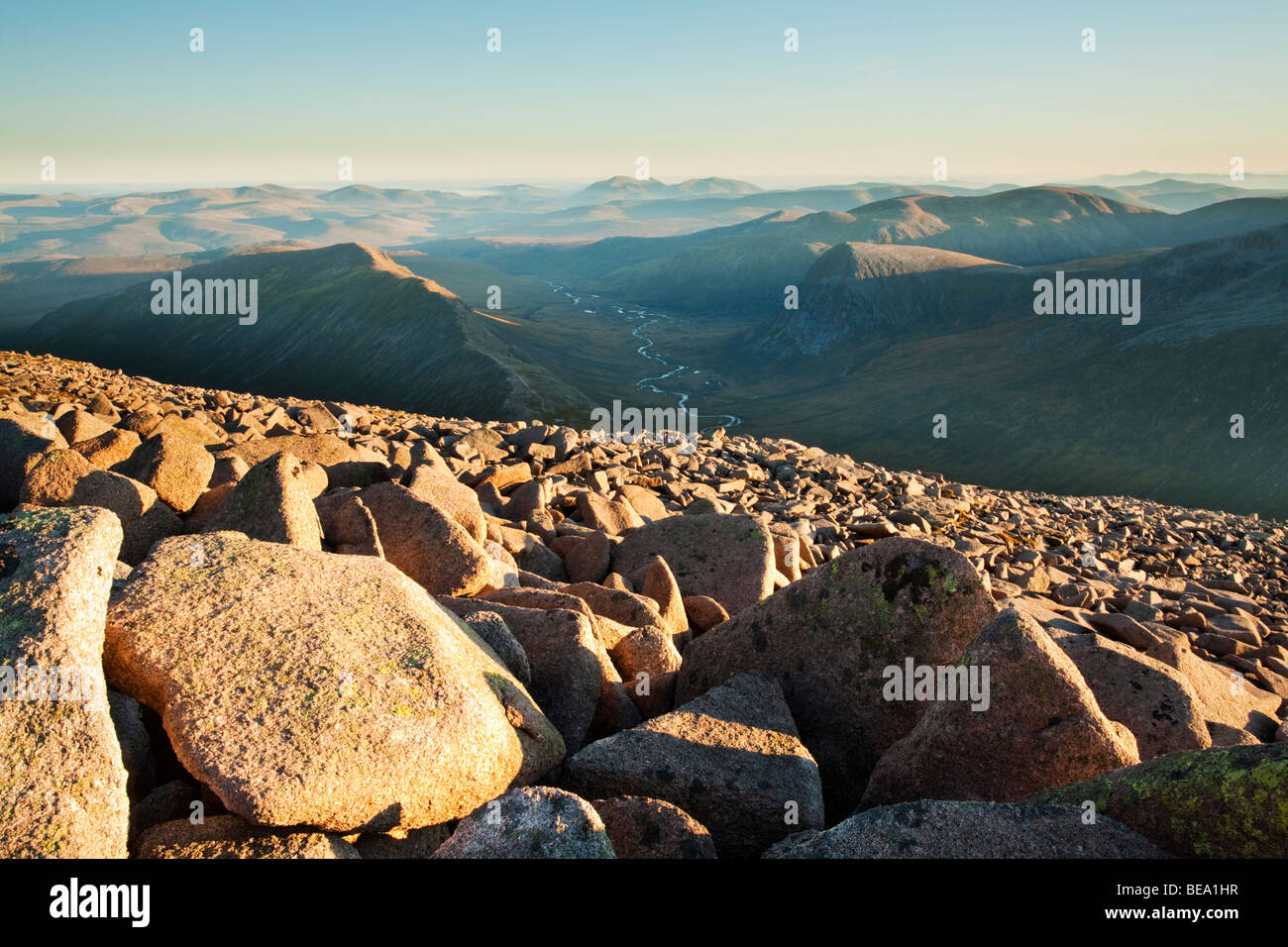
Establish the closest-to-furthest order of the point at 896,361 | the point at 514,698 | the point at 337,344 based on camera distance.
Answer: the point at 514,698, the point at 896,361, the point at 337,344

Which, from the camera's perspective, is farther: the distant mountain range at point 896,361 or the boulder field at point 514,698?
the distant mountain range at point 896,361

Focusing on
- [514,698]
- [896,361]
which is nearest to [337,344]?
[896,361]

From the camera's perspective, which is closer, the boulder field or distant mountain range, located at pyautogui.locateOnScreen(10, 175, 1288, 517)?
the boulder field

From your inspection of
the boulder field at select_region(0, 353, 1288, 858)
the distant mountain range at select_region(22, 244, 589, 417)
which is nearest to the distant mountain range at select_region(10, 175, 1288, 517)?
the distant mountain range at select_region(22, 244, 589, 417)

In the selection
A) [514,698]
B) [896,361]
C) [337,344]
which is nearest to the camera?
[514,698]

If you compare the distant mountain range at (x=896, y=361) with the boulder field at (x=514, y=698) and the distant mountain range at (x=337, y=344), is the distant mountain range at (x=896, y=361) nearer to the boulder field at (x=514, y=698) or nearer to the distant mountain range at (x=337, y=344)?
the distant mountain range at (x=337, y=344)

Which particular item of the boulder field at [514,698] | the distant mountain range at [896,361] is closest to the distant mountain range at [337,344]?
the distant mountain range at [896,361]

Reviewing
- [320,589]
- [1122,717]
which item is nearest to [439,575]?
[320,589]

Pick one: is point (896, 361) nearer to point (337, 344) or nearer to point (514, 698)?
point (337, 344)

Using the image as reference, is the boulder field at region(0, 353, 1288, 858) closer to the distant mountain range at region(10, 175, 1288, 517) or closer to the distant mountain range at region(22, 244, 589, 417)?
the distant mountain range at region(10, 175, 1288, 517)

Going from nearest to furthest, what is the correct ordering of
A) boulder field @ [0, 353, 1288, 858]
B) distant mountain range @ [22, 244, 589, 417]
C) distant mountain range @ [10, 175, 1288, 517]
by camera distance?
boulder field @ [0, 353, 1288, 858], distant mountain range @ [10, 175, 1288, 517], distant mountain range @ [22, 244, 589, 417]

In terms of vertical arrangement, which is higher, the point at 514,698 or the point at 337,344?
the point at 337,344

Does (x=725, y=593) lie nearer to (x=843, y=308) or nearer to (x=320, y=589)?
(x=320, y=589)
